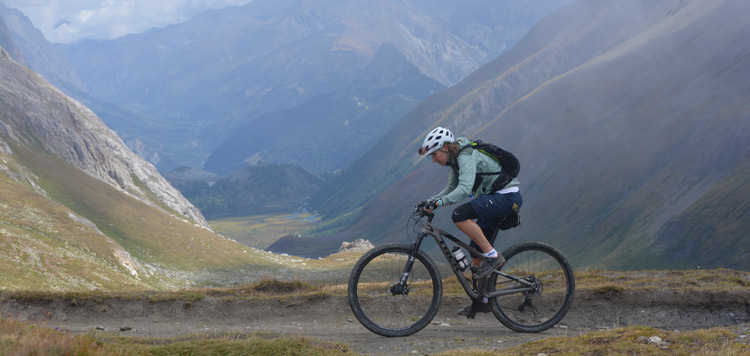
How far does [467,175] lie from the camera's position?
39.5 ft

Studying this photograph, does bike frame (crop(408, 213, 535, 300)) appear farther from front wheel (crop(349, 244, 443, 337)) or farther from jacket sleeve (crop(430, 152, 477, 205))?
jacket sleeve (crop(430, 152, 477, 205))

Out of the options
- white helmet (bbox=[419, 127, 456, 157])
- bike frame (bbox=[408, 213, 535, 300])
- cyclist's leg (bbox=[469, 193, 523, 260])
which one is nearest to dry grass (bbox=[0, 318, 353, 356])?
bike frame (bbox=[408, 213, 535, 300])

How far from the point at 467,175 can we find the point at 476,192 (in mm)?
956

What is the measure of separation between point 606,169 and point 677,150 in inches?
1162

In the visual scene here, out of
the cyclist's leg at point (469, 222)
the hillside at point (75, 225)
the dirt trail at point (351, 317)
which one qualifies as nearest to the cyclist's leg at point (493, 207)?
the cyclist's leg at point (469, 222)

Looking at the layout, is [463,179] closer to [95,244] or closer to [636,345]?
[636,345]

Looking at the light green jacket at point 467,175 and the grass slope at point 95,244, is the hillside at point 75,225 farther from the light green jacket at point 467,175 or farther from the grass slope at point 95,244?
the light green jacket at point 467,175

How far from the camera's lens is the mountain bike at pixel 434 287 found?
41.2 ft

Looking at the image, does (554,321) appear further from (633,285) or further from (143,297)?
(143,297)

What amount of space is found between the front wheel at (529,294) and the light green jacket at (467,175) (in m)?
1.66

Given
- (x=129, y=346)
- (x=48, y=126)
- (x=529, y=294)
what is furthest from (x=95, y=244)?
(x=48, y=126)

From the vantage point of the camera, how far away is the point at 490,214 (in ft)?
40.6

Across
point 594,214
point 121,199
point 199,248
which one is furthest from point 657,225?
point 121,199

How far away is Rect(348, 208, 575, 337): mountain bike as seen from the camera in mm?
→ 12562
